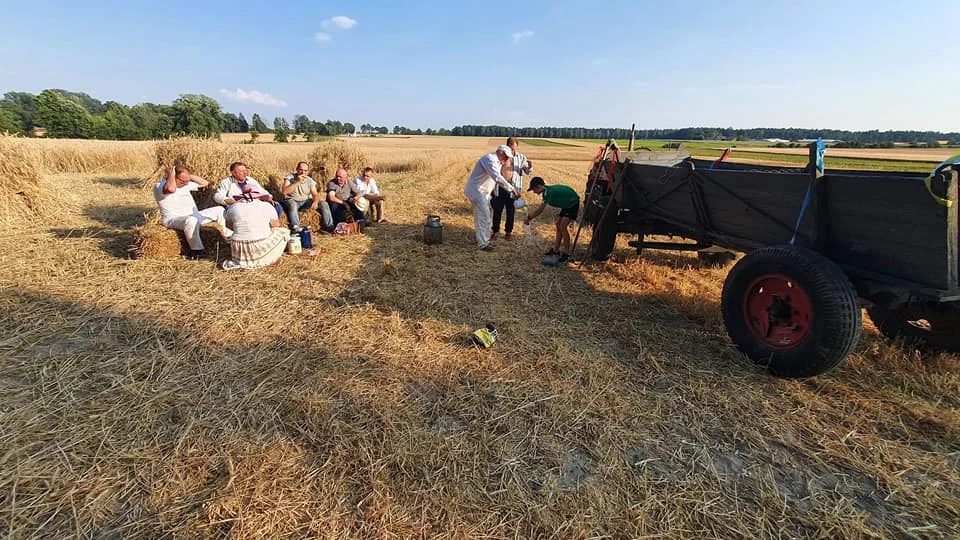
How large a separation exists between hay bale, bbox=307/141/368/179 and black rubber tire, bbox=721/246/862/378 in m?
11.8

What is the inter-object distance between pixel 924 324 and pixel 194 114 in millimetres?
44269

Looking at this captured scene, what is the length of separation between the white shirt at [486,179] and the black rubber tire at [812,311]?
4.09 meters

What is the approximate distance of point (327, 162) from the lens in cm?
1329

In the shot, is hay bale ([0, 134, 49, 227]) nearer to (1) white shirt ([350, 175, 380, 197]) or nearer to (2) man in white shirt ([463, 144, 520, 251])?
(1) white shirt ([350, 175, 380, 197])

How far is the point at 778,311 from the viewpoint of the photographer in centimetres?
299

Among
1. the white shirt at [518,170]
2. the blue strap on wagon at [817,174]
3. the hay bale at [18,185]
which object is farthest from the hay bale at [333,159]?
the blue strap on wagon at [817,174]

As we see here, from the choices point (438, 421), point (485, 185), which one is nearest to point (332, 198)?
point (485, 185)

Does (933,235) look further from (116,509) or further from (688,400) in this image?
(116,509)

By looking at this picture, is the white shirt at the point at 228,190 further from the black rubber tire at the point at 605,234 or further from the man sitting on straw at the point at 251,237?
the black rubber tire at the point at 605,234

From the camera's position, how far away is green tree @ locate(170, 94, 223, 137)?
3441cm

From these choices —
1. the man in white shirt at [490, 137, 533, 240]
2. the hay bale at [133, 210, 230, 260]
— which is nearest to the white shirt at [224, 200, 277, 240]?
the hay bale at [133, 210, 230, 260]

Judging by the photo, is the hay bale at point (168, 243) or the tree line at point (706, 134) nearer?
the hay bale at point (168, 243)

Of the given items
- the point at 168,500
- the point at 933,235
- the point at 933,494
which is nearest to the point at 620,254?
the point at 933,235

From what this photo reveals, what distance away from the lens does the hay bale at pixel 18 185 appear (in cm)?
740
